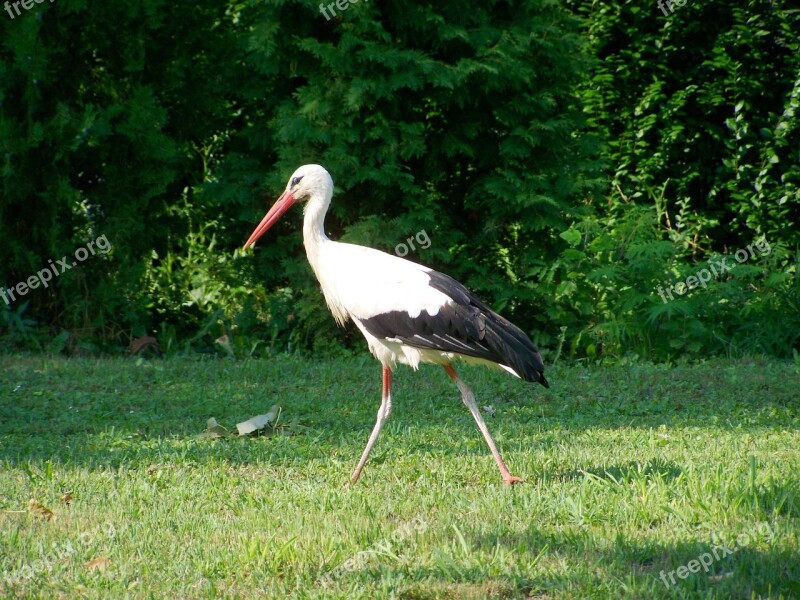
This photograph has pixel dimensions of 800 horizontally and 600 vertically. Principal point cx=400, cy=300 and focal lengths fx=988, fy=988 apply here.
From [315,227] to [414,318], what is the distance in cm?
99

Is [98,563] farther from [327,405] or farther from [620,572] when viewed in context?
[327,405]

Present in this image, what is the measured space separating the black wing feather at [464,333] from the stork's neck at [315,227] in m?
0.63

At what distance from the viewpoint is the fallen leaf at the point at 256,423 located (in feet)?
19.2

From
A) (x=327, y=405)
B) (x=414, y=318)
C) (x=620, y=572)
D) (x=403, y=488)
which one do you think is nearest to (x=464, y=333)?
(x=414, y=318)

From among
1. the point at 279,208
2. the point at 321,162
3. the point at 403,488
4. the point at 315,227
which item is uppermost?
the point at 321,162

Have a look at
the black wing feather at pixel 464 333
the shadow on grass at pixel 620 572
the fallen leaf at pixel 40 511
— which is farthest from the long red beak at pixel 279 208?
the shadow on grass at pixel 620 572

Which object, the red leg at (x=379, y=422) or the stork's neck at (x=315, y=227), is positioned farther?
the stork's neck at (x=315, y=227)

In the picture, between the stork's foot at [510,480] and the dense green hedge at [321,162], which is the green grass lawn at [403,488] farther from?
the dense green hedge at [321,162]

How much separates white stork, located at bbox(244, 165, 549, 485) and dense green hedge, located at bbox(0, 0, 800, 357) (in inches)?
118

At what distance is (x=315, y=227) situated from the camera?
18.9 ft

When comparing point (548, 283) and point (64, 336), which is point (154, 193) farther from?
point (548, 283)

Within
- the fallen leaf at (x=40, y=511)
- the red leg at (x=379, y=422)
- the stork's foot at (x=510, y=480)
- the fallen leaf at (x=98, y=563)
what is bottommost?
the stork's foot at (x=510, y=480)

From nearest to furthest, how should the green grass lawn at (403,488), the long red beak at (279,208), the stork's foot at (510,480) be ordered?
the green grass lawn at (403,488) → the stork's foot at (510,480) → the long red beak at (279,208)

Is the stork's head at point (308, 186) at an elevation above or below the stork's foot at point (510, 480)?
above
